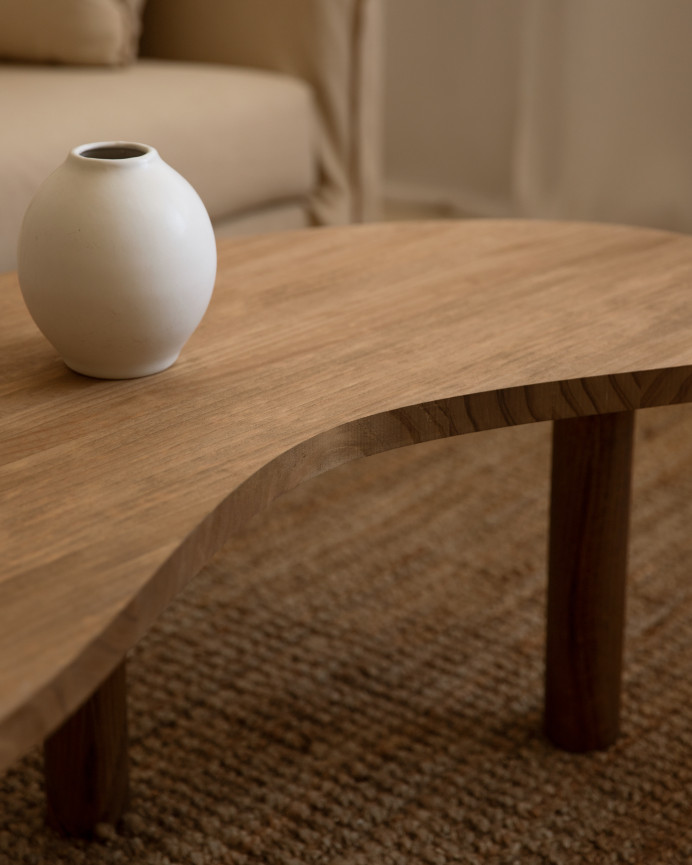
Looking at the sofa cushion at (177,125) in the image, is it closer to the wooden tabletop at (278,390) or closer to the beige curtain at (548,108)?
the wooden tabletop at (278,390)

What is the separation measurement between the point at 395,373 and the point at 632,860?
47 cm

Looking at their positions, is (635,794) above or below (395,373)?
below

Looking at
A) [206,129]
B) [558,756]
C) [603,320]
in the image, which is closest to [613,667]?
[558,756]

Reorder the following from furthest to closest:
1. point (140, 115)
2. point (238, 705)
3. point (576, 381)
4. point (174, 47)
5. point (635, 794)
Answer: point (174, 47) < point (140, 115) < point (238, 705) < point (635, 794) < point (576, 381)

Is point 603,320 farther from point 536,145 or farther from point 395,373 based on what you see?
point 536,145

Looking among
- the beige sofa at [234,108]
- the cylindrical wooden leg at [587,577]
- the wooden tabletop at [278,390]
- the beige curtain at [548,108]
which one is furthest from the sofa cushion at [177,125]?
the beige curtain at [548,108]

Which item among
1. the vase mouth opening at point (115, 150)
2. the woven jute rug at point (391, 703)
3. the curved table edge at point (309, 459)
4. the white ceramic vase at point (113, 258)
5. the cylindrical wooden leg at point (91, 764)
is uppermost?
the vase mouth opening at point (115, 150)

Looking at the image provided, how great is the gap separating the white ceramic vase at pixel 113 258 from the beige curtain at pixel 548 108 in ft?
6.62

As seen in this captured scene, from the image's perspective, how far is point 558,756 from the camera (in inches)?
40.9

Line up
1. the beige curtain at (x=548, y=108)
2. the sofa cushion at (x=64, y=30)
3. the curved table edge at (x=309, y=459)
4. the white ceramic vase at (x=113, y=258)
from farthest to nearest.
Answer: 1. the beige curtain at (x=548, y=108)
2. the sofa cushion at (x=64, y=30)
3. the white ceramic vase at (x=113, y=258)
4. the curved table edge at (x=309, y=459)

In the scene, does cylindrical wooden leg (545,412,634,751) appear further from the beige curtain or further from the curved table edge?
the beige curtain

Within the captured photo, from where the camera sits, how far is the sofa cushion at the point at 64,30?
5.49 feet

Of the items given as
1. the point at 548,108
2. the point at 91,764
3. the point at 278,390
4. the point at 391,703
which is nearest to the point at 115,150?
the point at 278,390

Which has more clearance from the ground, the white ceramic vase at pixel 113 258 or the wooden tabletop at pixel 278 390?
the white ceramic vase at pixel 113 258
